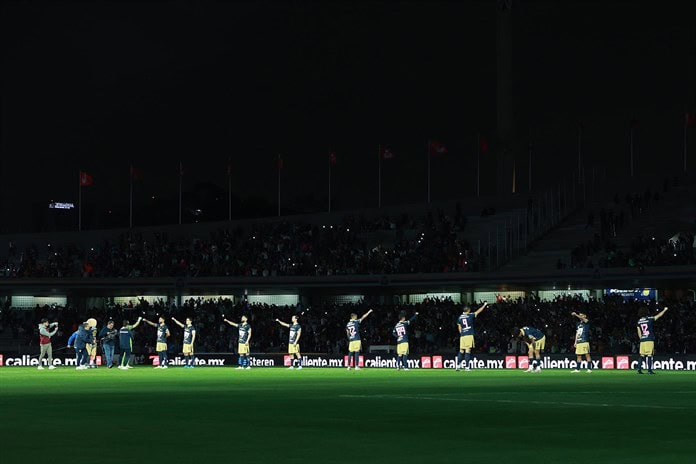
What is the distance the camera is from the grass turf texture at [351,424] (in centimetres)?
1344

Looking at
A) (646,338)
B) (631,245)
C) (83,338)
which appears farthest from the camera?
(631,245)

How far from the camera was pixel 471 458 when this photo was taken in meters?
12.9

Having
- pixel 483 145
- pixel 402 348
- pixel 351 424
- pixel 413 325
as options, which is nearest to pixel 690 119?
pixel 483 145

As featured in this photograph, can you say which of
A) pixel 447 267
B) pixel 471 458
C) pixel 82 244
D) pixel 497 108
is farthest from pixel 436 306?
pixel 471 458

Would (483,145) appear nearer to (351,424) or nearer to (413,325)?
(413,325)

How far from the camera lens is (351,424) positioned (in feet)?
58.0

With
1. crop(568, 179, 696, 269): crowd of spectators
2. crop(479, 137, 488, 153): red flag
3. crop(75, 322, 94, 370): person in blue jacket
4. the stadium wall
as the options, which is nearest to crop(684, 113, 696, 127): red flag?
crop(568, 179, 696, 269): crowd of spectators

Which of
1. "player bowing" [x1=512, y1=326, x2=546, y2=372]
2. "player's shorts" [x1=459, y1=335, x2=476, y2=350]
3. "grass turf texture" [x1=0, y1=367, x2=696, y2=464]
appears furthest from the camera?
"player's shorts" [x1=459, y1=335, x2=476, y2=350]

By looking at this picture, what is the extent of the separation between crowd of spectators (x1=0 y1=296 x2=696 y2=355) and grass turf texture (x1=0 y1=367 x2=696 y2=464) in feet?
86.3

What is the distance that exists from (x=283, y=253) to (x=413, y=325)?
13983 mm

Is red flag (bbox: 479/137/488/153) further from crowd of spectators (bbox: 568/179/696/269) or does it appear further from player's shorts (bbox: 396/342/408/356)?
player's shorts (bbox: 396/342/408/356)

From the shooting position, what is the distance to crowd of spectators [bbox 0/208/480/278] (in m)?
69.2

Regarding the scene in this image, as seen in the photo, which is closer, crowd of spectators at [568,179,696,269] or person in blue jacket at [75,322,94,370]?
person in blue jacket at [75,322,94,370]

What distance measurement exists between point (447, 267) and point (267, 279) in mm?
11134
